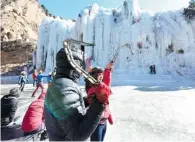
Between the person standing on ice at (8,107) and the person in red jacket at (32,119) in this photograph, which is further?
the person standing on ice at (8,107)

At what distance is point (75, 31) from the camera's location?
2617 cm

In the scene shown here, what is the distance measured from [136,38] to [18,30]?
30.7 metres

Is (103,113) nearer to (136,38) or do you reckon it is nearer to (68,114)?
(68,114)

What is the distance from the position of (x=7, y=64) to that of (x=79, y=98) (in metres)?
37.6

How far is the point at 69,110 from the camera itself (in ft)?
4.90

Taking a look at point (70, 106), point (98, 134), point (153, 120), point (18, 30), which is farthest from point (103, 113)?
point (18, 30)

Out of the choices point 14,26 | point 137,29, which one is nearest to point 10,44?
point 14,26

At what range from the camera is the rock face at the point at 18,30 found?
38.4 metres

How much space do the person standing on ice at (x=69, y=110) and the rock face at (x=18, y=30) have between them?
1314 inches

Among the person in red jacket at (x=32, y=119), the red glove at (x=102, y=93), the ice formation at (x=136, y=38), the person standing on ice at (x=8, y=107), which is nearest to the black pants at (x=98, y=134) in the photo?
the person in red jacket at (x=32, y=119)

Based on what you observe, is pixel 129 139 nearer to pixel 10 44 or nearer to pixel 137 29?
pixel 137 29

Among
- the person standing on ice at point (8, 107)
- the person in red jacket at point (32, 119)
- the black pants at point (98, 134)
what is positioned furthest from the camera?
the person standing on ice at point (8, 107)

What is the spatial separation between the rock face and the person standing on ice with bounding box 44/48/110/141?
3339 cm

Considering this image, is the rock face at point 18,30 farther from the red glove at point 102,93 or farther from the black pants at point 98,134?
the red glove at point 102,93
